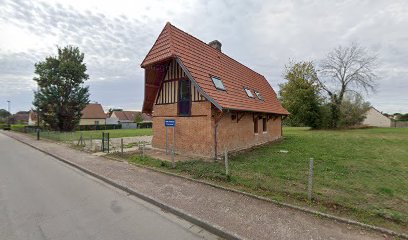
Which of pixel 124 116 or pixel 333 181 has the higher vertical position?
pixel 124 116

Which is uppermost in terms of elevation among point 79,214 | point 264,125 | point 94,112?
point 94,112

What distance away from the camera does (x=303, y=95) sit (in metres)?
36.2

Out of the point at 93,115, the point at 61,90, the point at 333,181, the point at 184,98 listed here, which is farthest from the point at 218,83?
the point at 93,115

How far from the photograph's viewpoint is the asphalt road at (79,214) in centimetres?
422

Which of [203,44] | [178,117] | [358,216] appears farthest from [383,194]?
[203,44]

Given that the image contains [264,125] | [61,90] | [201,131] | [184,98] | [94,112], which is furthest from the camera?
[94,112]

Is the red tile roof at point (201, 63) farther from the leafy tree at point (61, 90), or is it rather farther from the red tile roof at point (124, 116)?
Answer: the red tile roof at point (124, 116)

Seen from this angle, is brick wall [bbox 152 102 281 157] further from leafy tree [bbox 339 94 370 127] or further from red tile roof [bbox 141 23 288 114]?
leafy tree [bbox 339 94 370 127]

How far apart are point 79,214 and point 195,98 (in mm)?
7978

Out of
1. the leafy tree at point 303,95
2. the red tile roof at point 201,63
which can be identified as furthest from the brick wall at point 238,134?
the leafy tree at point 303,95

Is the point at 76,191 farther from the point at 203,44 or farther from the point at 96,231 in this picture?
the point at 203,44

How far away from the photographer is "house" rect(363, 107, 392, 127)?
52.8 m

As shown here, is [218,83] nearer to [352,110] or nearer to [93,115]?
[352,110]

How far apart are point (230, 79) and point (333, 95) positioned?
1241 inches
